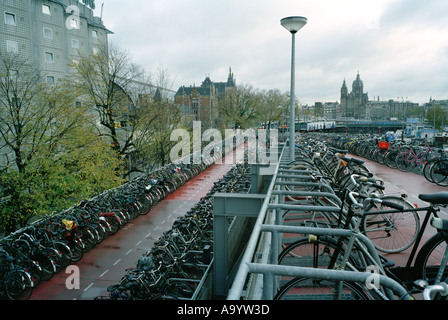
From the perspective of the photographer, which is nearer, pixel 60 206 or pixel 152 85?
pixel 60 206

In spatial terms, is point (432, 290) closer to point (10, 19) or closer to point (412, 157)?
point (412, 157)

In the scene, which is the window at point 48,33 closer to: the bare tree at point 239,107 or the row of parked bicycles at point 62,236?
the row of parked bicycles at point 62,236

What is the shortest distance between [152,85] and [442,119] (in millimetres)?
74088

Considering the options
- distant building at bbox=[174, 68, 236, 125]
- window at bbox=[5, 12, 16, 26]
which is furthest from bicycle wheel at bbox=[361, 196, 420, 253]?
distant building at bbox=[174, 68, 236, 125]

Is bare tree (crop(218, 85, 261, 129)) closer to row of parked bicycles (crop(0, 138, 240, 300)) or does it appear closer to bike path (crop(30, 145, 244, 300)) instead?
bike path (crop(30, 145, 244, 300))

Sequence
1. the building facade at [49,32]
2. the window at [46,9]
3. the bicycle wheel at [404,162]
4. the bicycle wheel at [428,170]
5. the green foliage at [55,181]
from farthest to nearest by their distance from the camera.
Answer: the window at [46,9], the building facade at [49,32], the green foliage at [55,181], the bicycle wheel at [404,162], the bicycle wheel at [428,170]

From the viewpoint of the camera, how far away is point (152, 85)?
24.9 metres

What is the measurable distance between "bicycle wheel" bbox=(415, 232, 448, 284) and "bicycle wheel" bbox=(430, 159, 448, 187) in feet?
21.6

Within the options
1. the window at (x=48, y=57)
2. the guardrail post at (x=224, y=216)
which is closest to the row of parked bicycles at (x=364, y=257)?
the guardrail post at (x=224, y=216)

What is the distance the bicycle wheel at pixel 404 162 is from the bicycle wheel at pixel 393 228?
7537 mm

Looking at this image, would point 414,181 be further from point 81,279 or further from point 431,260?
point 81,279

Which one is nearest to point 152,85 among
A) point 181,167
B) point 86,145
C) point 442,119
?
point 181,167

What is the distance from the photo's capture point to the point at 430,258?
9.15ft

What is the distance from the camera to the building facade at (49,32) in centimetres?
2256
